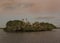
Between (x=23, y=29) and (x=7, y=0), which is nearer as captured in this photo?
(x=7, y=0)

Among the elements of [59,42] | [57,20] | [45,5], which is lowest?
[59,42]

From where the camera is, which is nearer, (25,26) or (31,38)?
(25,26)

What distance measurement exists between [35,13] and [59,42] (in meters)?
1.37

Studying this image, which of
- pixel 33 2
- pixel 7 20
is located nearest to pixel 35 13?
pixel 33 2

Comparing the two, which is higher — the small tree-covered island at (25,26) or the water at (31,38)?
the small tree-covered island at (25,26)

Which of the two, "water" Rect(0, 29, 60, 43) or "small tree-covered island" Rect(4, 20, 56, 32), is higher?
"small tree-covered island" Rect(4, 20, 56, 32)

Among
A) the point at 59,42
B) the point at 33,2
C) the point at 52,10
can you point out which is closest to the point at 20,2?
the point at 33,2

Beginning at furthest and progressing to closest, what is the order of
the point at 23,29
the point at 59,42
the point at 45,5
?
the point at 23,29, the point at 45,5, the point at 59,42

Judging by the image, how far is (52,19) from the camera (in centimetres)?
812

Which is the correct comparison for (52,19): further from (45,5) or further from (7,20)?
(7,20)

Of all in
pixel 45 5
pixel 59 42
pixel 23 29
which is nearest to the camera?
pixel 59 42

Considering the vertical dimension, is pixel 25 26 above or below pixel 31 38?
above

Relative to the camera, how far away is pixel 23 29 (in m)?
9.12

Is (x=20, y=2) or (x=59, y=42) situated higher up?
(x=20, y=2)
